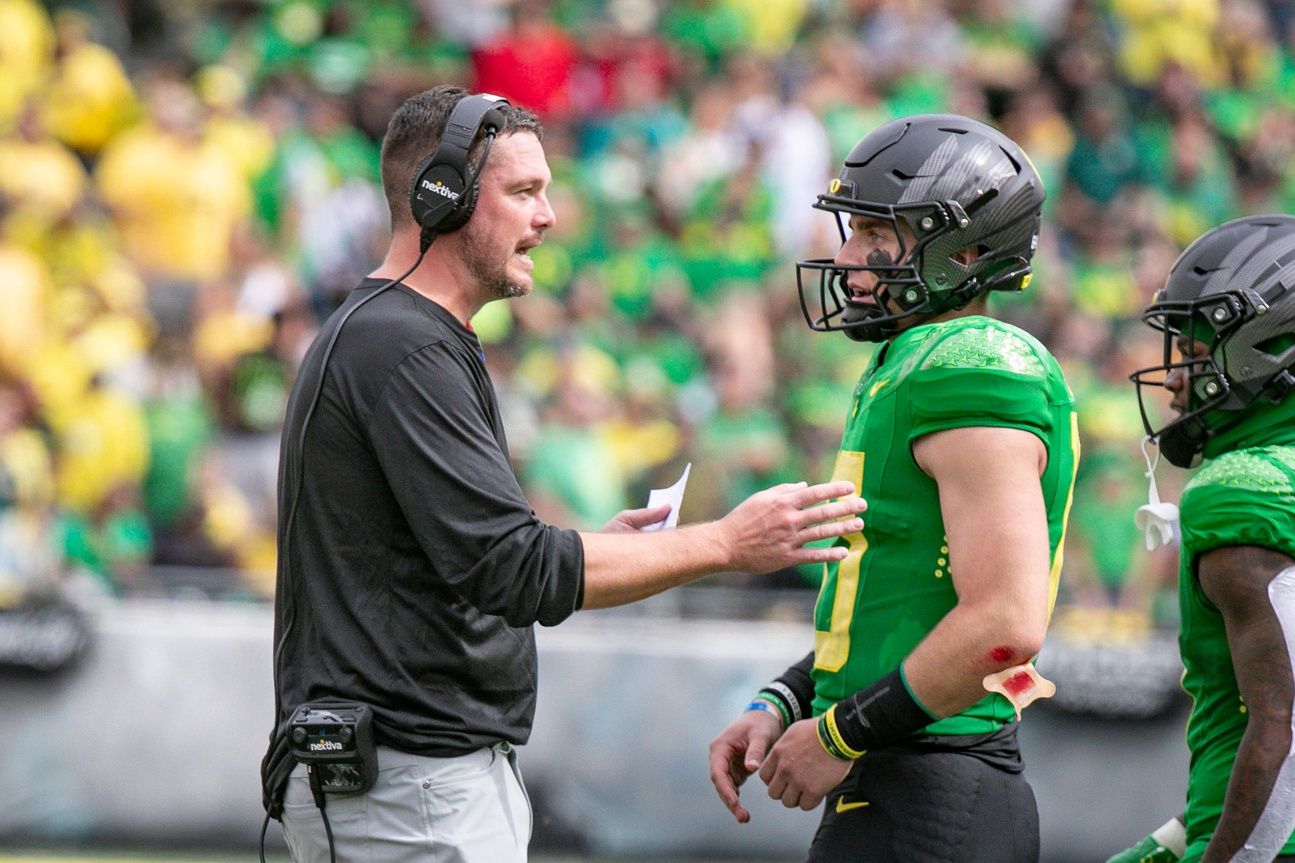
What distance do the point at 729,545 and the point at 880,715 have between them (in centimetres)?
42

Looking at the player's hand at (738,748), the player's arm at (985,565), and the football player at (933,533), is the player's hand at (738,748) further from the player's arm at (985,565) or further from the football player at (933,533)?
the player's arm at (985,565)

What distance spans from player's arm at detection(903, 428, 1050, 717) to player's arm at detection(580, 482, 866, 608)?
7.8 inches

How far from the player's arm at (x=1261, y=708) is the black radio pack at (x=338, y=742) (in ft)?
5.11

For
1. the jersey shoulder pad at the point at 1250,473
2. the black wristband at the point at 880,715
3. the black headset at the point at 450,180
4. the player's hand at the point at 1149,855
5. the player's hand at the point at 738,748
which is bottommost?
the player's hand at the point at 1149,855

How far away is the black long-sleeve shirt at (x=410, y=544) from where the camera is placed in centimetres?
317

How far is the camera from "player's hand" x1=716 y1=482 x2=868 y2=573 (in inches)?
122

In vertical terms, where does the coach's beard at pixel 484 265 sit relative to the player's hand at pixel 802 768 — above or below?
above

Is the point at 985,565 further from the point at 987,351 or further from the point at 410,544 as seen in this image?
the point at 410,544

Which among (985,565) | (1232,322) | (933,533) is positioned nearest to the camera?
(985,565)

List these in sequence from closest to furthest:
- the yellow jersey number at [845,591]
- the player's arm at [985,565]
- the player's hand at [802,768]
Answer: the player's arm at [985,565]
the player's hand at [802,768]
the yellow jersey number at [845,591]

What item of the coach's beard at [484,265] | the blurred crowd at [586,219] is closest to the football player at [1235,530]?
the coach's beard at [484,265]

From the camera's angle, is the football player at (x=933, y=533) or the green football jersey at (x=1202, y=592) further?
the green football jersey at (x=1202, y=592)

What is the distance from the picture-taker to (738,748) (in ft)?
11.3

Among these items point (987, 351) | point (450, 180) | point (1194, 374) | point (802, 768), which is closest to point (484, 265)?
point (450, 180)
